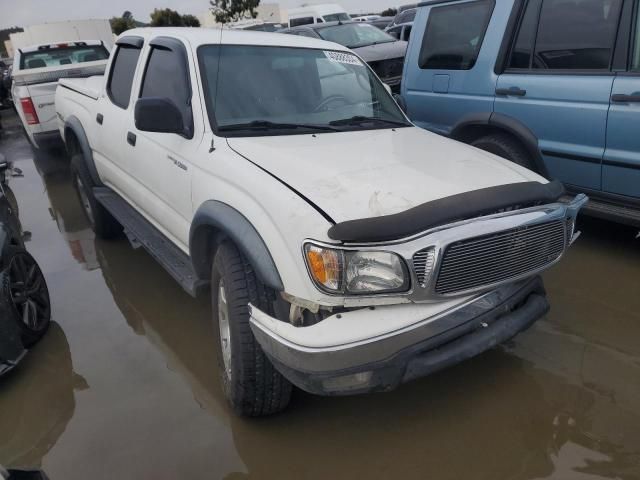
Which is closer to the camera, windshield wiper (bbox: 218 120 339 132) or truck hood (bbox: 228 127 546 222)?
truck hood (bbox: 228 127 546 222)

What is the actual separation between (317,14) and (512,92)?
15.9 m

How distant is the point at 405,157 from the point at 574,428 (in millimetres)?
1565

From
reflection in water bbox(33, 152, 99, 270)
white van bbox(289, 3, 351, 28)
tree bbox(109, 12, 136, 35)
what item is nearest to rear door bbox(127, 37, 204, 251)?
reflection in water bbox(33, 152, 99, 270)

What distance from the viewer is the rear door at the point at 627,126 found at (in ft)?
11.9

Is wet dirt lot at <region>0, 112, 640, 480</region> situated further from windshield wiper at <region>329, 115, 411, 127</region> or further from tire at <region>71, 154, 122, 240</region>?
windshield wiper at <region>329, 115, 411, 127</region>

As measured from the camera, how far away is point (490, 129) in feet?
15.3

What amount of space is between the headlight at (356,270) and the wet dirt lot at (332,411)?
35.2 inches

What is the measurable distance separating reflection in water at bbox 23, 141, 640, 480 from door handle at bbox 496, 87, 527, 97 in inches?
64.9

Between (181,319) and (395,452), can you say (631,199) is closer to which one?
(395,452)

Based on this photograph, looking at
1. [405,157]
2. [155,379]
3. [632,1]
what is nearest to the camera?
[405,157]

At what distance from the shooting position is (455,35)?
15.9 ft

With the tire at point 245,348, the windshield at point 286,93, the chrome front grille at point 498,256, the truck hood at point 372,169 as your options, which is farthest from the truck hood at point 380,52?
the tire at point 245,348

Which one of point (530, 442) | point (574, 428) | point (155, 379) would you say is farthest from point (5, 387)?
point (574, 428)

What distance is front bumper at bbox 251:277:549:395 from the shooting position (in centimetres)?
207
